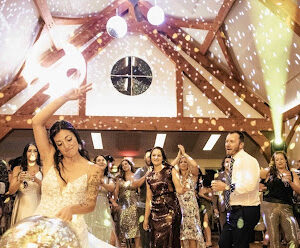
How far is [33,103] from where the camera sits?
8.44 m

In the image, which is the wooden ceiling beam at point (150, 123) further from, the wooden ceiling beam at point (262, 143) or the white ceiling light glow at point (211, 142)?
the white ceiling light glow at point (211, 142)

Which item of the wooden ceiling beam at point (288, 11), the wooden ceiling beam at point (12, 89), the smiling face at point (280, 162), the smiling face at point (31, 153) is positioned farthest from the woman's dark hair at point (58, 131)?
the wooden ceiling beam at point (12, 89)

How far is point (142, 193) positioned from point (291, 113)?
4181 millimetres

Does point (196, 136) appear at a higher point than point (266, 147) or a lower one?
higher

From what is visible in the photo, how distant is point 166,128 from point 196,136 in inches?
77.5

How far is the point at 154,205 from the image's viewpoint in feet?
13.0

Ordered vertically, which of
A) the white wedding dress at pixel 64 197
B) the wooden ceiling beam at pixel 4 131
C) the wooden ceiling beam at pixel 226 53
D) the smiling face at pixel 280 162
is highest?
the wooden ceiling beam at pixel 226 53

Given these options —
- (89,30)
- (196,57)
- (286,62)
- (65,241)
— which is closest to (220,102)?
(196,57)

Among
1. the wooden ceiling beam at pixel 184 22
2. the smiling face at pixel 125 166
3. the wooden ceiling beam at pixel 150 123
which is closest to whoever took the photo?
the smiling face at pixel 125 166

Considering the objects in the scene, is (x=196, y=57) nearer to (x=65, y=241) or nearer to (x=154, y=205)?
(x=154, y=205)

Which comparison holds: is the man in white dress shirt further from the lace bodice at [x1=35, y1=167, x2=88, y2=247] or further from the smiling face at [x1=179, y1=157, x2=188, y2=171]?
Answer: the smiling face at [x1=179, y1=157, x2=188, y2=171]

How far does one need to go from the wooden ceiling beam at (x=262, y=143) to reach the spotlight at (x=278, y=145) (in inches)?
4.1

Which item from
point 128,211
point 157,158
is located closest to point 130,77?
point 128,211

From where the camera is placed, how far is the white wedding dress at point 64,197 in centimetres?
188
